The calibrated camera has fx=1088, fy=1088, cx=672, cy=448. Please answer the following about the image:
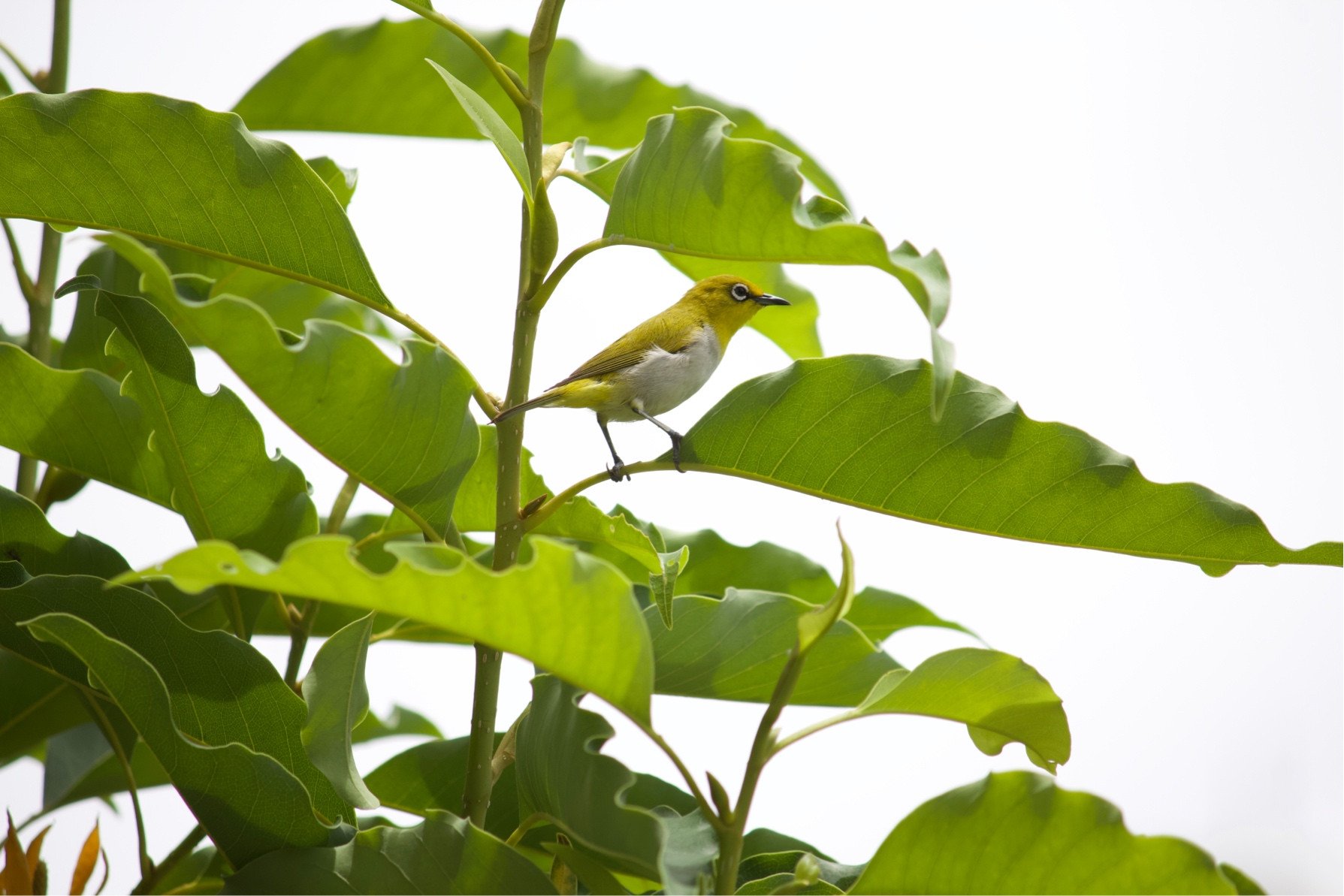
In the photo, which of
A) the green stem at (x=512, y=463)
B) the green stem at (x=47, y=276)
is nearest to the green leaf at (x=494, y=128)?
the green stem at (x=512, y=463)

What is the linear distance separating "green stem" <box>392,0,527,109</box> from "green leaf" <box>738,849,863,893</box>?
2.33 ft

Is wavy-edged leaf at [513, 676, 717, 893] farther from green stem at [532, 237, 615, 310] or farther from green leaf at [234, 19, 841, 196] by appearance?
green leaf at [234, 19, 841, 196]

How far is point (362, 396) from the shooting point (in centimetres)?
86

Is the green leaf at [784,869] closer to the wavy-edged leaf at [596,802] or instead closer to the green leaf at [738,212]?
the wavy-edged leaf at [596,802]

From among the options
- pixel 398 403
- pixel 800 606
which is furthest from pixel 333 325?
pixel 800 606

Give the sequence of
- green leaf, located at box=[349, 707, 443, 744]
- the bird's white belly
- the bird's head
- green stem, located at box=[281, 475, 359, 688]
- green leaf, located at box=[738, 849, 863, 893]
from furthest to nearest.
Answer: the bird's head, the bird's white belly, green leaf, located at box=[349, 707, 443, 744], green stem, located at box=[281, 475, 359, 688], green leaf, located at box=[738, 849, 863, 893]

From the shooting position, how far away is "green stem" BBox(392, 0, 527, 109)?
0.95 metres

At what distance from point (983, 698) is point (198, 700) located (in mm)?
684

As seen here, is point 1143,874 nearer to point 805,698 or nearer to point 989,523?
point 989,523

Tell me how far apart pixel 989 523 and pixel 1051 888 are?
0.31 metres

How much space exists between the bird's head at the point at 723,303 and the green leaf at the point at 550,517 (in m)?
0.62

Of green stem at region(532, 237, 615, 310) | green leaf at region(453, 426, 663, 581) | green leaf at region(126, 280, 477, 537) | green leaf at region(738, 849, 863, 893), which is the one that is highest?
green stem at region(532, 237, 615, 310)

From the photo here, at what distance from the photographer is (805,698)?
1144 millimetres

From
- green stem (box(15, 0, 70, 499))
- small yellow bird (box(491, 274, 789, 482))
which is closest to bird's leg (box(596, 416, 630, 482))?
small yellow bird (box(491, 274, 789, 482))
